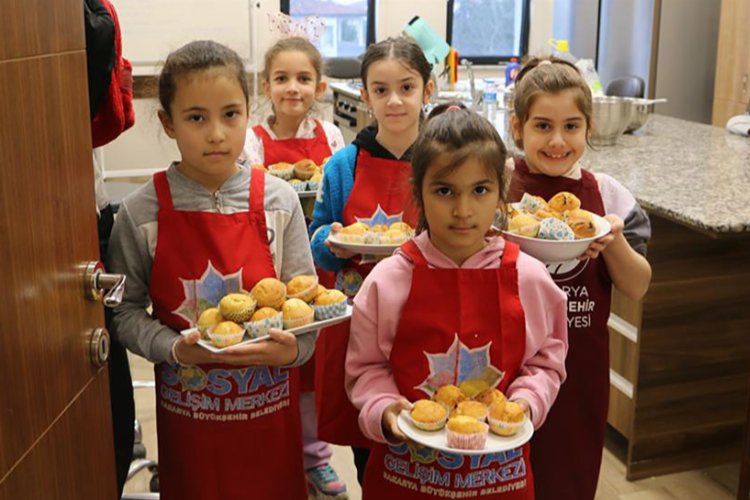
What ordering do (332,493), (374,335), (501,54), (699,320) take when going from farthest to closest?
1. (501,54)
2. (699,320)
3. (332,493)
4. (374,335)

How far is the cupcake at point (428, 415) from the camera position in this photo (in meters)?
1.31

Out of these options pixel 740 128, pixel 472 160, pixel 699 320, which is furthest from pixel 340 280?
pixel 740 128

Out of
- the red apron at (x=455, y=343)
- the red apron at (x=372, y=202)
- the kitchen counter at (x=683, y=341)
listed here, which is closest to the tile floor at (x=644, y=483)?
the kitchen counter at (x=683, y=341)

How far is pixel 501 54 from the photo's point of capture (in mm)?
7602

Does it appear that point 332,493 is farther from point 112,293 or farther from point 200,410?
point 112,293

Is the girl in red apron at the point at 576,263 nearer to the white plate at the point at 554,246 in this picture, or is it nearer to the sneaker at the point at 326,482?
the white plate at the point at 554,246

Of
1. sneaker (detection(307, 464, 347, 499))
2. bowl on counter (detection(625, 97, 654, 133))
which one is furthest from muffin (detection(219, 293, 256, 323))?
bowl on counter (detection(625, 97, 654, 133))

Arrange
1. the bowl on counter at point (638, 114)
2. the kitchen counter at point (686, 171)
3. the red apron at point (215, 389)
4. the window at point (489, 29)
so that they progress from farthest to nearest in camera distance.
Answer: the window at point (489, 29)
the bowl on counter at point (638, 114)
the kitchen counter at point (686, 171)
the red apron at point (215, 389)

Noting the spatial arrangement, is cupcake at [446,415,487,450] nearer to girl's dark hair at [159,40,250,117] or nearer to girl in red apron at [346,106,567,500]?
girl in red apron at [346,106,567,500]

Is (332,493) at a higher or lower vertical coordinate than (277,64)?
lower

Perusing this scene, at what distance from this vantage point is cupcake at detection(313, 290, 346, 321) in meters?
1.51

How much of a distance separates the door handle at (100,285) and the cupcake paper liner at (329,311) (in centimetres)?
39

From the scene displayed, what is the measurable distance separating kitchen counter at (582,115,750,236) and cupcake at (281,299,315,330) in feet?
3.86

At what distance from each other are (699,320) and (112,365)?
5.88ft
